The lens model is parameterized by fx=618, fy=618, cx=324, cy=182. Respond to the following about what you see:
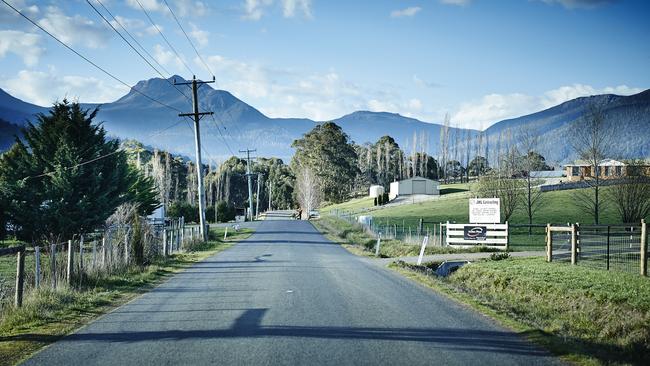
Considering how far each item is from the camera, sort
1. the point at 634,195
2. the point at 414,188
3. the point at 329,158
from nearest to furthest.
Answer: the point at 634,195 < the point at 414,188 < the point at 329,158

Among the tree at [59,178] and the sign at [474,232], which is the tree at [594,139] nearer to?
the sign at [474,232]

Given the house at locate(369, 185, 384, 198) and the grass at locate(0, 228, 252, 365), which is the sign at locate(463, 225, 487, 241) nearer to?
the grass at locate(0, 228, 252, 365)

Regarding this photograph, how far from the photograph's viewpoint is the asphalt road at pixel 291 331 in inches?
302

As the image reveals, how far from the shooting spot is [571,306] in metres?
14.2

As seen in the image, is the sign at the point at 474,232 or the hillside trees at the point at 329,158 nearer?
the sign at the point at 474,232

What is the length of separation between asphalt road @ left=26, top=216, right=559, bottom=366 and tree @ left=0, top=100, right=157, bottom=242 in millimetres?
20615

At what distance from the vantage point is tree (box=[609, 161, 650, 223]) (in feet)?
143

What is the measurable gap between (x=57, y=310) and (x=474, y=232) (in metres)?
24.4

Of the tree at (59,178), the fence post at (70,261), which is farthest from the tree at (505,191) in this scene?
the fence post at (70,261)

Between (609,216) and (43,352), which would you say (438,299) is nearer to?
(43,352)

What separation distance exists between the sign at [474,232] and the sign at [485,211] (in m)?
1.05

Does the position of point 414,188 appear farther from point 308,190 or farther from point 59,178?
point 59,178

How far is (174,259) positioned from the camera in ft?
83.2

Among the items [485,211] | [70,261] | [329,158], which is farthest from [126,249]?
[329,158]
